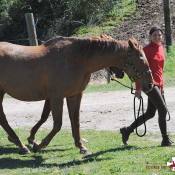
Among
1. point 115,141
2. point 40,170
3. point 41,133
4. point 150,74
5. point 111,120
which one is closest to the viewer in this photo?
point 40,170

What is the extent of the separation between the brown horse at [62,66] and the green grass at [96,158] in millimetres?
331

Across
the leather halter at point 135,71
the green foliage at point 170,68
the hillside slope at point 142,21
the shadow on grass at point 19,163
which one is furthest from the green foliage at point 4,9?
the leather halter at point 135,71

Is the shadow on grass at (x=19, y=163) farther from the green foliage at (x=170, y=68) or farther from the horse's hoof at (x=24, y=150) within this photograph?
the green foliage at (x=170, y=68)

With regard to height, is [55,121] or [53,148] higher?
[55,121]

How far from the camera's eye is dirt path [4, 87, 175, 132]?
11.5 m

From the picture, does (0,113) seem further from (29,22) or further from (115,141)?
(29,22)

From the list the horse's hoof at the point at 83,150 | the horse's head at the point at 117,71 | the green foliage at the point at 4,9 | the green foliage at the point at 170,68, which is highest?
the horse's head at the point at 117,71

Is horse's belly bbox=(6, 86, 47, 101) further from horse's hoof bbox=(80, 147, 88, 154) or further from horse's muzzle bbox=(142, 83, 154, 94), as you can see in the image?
horse's muzzle bbox=(142, 83, 154, 94)

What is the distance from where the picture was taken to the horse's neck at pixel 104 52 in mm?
8391

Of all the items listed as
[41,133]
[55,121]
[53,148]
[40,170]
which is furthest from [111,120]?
[40,170]

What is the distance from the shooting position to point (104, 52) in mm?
8422

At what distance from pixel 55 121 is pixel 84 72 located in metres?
0.85

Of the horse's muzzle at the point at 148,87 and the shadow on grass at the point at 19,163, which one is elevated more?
the horse's muzzle at the point at 148,87

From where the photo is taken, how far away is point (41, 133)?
36.3 feet
